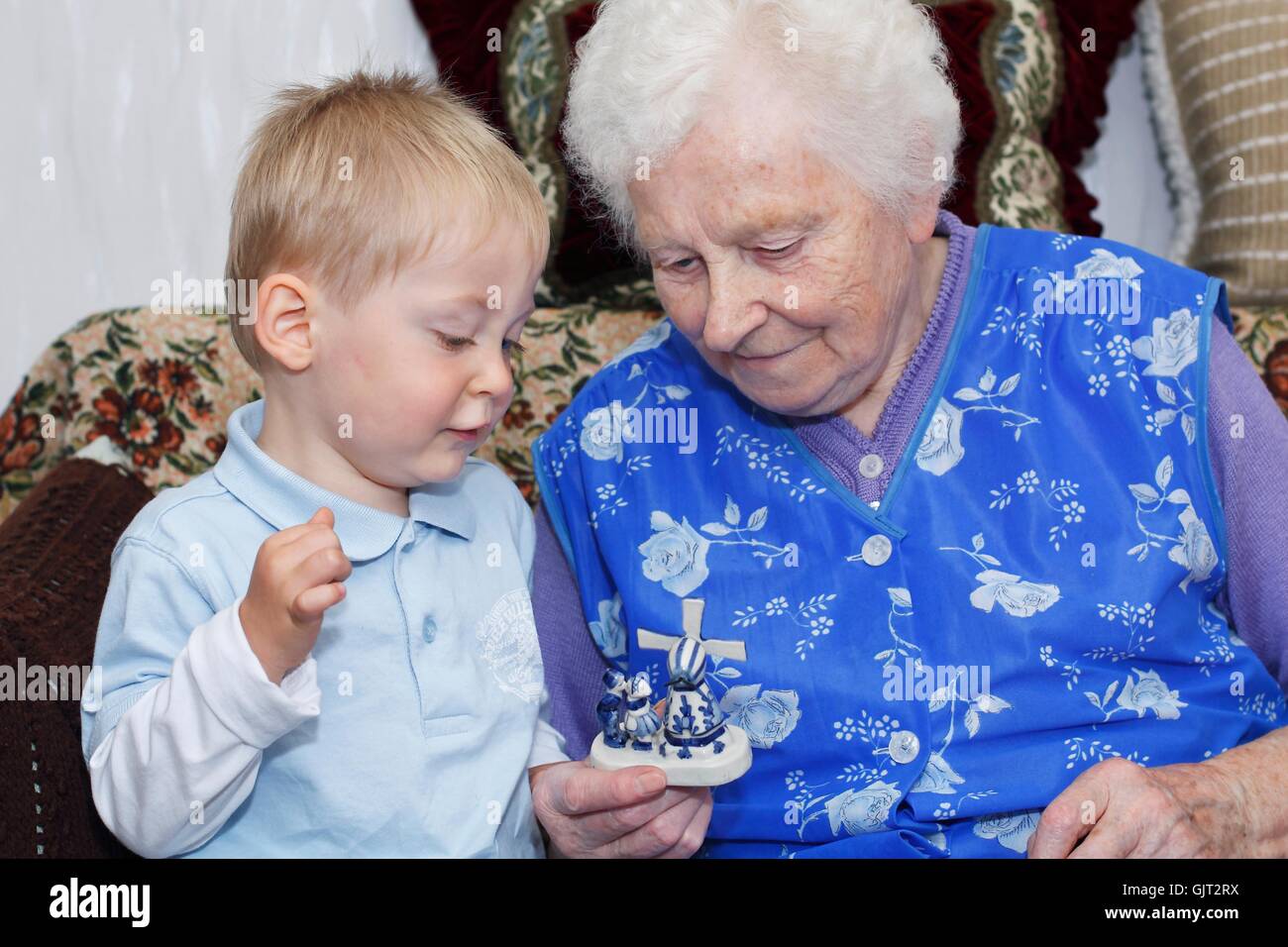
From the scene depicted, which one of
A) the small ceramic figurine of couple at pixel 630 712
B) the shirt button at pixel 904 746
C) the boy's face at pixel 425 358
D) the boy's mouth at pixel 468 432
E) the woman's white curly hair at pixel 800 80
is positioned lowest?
the shirt button at pixel 904 746

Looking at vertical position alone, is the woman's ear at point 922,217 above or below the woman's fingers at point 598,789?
above

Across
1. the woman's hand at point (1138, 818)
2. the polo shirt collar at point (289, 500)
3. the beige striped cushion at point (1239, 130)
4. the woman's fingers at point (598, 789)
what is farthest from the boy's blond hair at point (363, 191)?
the beige striped cushion at point (1239, 130)

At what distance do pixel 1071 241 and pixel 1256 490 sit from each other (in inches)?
13.9

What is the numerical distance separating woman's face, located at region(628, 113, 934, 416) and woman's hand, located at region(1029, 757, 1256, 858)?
1.57 feet

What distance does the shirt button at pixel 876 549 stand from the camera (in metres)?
1.44

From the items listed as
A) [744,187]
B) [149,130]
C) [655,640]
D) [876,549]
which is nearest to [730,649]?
[655,640]

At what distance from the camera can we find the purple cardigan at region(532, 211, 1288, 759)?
4.71ft

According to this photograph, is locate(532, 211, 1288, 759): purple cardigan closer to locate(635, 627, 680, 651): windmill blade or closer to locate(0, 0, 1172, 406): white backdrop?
locate(635, 627, 680, 651): windmill blade

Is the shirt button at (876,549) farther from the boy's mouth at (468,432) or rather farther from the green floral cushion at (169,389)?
the green floral cushion at (169,389)

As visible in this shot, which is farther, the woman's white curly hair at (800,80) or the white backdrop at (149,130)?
the white backdrop at (149,130)

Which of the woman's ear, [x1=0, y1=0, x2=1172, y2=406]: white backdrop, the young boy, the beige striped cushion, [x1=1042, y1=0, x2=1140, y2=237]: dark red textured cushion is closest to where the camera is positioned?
the young boy

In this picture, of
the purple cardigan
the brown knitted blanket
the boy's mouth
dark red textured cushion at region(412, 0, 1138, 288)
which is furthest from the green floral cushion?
the boy's mouth

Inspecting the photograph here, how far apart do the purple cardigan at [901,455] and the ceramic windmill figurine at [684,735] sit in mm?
285

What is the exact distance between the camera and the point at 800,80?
135 centimetres
